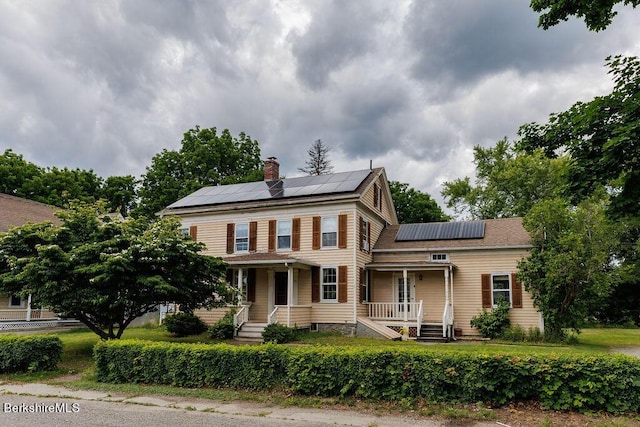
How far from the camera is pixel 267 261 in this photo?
17.7 meters

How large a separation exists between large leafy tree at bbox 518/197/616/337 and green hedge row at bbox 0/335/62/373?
616 inches

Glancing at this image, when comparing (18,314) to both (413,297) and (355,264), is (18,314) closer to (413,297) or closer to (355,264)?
(355,264)

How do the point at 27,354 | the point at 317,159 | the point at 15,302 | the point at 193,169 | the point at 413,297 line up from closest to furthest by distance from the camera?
the point at 27,354, the point at 413,297, the point at 15,302, the point at 193,169, the point at 317,159

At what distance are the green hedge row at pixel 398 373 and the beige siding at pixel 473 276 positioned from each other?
12.0 metres

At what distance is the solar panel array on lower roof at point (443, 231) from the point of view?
20.0 metres

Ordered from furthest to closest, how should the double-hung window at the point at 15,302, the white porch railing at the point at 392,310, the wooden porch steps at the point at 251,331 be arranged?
the double-hung window at the point at 15,302, the white porch railing at the point at 392,310, the wooden porch steps at the point at 251,331

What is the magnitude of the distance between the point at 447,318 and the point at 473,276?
7.95 ft

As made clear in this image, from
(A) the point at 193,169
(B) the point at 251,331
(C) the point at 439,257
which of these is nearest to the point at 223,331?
(B) the point at 251,331

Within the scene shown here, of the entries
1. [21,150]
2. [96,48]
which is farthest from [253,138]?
[96,48]

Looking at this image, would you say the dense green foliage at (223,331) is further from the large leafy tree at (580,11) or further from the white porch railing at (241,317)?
the large leafy tree at (580,11)

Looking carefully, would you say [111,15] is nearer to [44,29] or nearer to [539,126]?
[44,29]

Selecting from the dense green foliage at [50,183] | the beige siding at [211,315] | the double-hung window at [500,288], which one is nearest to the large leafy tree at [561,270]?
the double-hung window at [500,288]

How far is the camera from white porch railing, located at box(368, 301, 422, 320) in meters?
18.6

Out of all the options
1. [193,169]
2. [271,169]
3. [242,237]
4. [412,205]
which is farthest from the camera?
[193,169]
